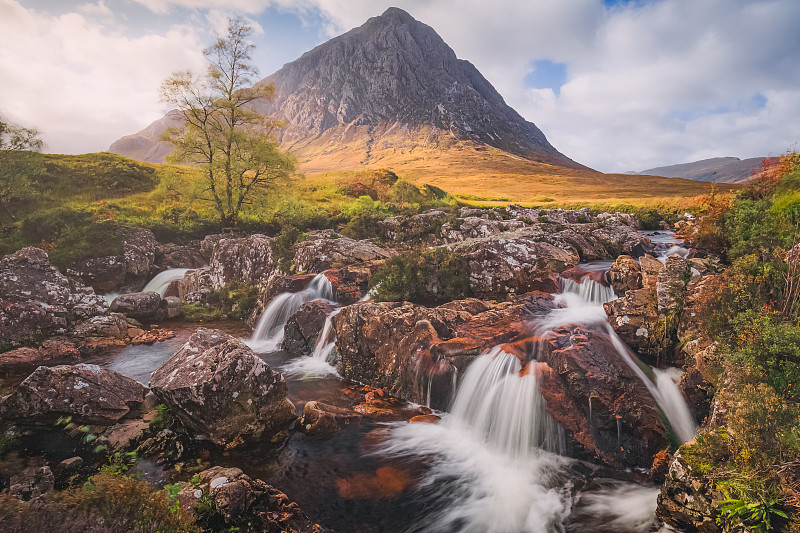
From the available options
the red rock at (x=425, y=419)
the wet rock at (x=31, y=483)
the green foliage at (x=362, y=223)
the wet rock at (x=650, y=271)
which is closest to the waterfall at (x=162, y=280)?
the green foliage at (x=362, y=223)

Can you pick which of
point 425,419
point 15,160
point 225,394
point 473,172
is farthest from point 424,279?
point 473,172

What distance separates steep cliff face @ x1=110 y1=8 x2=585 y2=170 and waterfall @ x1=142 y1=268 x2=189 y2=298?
108928mm

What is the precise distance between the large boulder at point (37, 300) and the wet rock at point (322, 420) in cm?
1219

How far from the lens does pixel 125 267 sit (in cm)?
2012

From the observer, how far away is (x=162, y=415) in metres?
8.37

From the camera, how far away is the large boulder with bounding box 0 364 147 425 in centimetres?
771

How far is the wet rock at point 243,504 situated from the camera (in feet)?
17.2

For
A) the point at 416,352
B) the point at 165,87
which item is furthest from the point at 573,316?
the point at 165,87

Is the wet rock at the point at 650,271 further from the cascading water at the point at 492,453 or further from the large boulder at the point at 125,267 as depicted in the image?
the large boulder at the point at 125,267

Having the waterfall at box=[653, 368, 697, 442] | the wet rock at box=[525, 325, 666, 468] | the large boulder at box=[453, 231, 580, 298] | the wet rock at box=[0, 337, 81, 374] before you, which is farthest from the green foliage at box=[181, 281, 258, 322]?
the waterfall at box=[653, 368, 697, 442]

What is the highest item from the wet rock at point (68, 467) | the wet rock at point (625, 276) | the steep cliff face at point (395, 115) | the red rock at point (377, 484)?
the steep cliff face at point (395, 115)

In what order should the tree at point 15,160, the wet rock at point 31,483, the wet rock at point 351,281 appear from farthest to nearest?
the tree at point 15,160, the wet rock at point 351,281, the wet rock at point 31,483

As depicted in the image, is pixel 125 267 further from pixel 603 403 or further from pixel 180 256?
pixel 603 403

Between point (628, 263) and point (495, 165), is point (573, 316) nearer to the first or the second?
point (628, 263)
